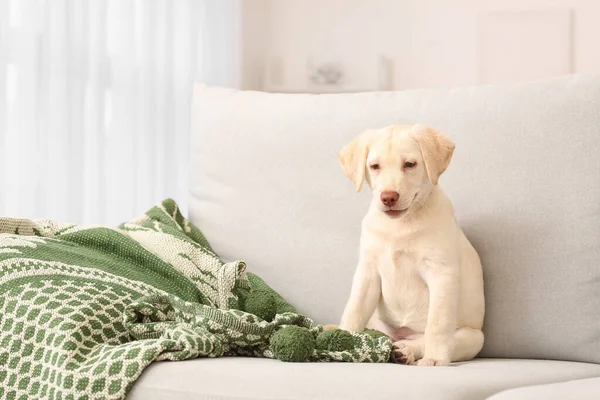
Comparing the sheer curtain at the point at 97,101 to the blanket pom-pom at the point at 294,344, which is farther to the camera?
the sheer curtain at the point at 97,101

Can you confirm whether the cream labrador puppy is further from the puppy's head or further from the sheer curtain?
the sheer curtain

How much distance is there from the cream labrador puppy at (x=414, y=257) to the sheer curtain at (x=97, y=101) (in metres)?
1.48

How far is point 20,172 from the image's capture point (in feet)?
9.04

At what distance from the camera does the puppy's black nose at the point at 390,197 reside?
1.48 meters

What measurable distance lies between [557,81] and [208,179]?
777 millimetres

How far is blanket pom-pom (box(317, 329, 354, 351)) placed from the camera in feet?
4.70

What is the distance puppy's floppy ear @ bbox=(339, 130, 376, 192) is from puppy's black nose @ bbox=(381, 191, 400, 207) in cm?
7

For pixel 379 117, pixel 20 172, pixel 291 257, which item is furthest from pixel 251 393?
pixel 20 172

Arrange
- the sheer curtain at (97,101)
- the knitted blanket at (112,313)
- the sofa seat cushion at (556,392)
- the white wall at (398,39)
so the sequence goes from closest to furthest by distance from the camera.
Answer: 1. the sofa seat cushion at (556,392)
2. the knitted blanket at (112,313)
3. the sheer curtain at (97,101)
4. the white wall at (398,39)

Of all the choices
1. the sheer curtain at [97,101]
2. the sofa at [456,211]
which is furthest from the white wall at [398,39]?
the sofa at [456,211]

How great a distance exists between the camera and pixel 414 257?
1533 millimetres

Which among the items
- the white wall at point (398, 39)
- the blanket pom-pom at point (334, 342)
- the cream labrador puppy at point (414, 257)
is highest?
the white wall at point (398, 39)

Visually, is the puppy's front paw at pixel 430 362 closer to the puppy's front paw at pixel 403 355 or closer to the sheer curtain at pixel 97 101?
the puppy's front paw at pixel 403 355

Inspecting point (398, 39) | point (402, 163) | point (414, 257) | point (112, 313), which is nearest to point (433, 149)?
point (402, 163)
